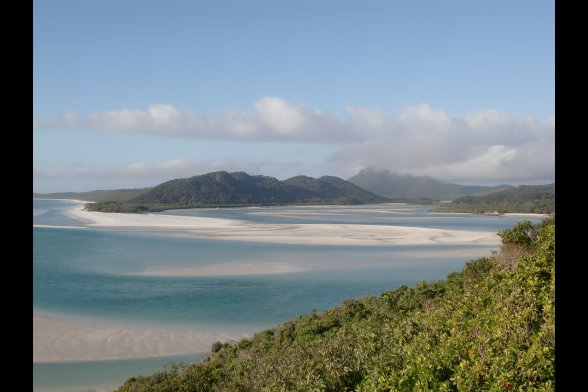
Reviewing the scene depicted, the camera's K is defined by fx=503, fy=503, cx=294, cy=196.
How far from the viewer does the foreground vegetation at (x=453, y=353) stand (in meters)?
5.25

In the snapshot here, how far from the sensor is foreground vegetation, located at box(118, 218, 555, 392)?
525 centimetres

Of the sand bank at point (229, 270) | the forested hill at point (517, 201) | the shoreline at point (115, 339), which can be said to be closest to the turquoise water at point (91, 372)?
the shoreline at point (115, 339)

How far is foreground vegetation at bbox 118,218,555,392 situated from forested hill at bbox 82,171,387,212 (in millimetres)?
89730

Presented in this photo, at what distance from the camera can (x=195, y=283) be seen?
96.7 ft

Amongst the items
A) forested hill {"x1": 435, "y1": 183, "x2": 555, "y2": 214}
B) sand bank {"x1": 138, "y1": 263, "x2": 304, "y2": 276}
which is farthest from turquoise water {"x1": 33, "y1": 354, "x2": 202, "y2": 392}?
forested hill {"x1": 435, "y1": 183, "x2": 555, "y2": 214}

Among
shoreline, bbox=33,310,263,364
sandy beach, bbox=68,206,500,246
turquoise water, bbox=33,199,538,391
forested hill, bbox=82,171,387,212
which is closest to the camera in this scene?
shoreline, bbox=33,310,263,364

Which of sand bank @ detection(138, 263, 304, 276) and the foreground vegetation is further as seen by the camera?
sand bank @ detection(138, 263, 304, 276)

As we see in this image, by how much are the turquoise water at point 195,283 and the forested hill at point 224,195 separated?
57010mm

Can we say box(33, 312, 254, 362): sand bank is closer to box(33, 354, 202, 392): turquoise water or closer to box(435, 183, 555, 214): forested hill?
box(33, 354, 202, 392): turquoise water

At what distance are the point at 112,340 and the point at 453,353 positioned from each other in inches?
643
